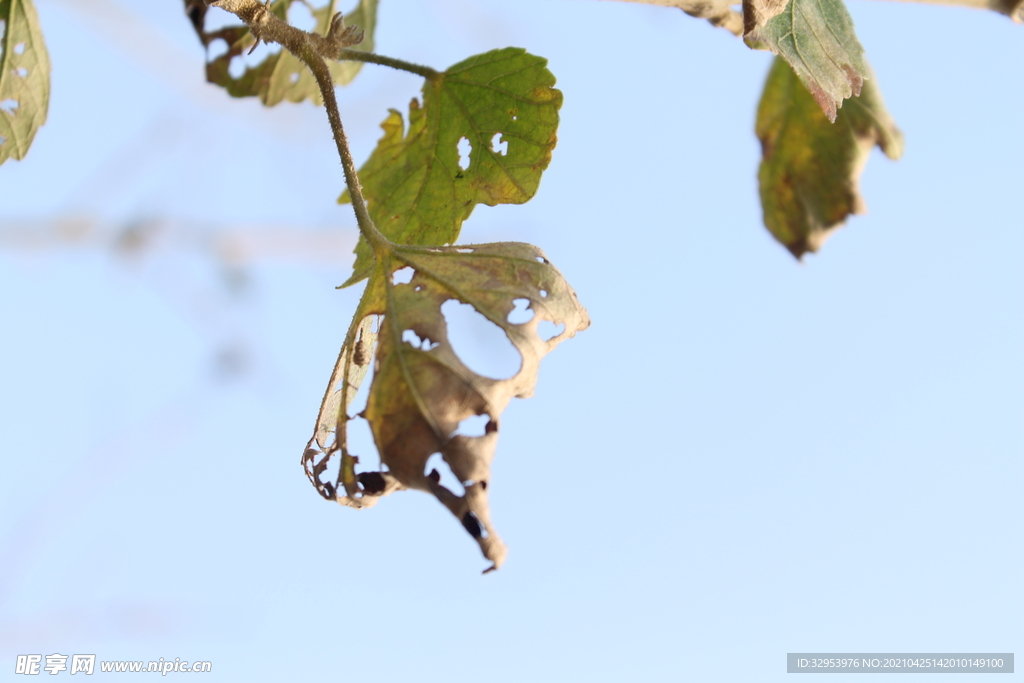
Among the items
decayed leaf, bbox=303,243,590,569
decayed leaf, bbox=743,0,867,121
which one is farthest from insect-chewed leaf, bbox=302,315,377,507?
decayed leaf, bbox=743,0,867,121

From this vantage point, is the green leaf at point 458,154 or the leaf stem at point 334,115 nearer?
the leaf stem at point 334,115

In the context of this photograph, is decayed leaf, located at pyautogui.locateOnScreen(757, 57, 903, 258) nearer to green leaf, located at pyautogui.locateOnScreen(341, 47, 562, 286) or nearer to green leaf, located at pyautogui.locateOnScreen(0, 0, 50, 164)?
green leaf, located at pyautogui.locateOnScreen(341, 47, 562, 286)

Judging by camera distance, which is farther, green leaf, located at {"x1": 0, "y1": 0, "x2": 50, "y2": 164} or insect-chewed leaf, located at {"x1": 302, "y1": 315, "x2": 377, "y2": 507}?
green leaf, located at {"x1": 0, "y1": 0, "x2": 50, "y2": 164}

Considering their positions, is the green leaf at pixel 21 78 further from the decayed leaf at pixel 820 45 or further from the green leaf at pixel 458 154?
the decayed leaf at pixel 820 45

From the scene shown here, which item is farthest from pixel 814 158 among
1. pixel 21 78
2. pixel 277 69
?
pixel 21 78

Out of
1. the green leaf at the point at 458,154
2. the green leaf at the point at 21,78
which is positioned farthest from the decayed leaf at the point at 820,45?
the green leaf at the point at 21,78
